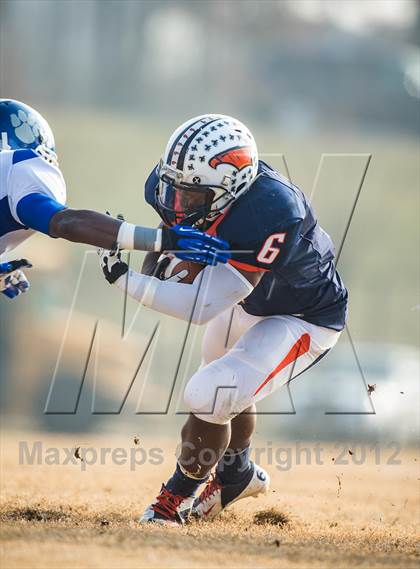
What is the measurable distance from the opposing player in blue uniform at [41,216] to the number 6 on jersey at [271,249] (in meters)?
0.18

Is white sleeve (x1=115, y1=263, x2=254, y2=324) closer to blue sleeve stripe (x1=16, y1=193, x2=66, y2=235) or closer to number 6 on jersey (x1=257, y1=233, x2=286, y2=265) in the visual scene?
number 6 on jersey (x1=257, y1=233, x2=286, y2=265)

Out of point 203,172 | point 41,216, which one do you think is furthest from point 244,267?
point 41,216

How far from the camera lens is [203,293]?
16.2 ft

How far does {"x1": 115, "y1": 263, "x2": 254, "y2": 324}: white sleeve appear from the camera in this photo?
193 inches

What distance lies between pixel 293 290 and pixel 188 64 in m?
18.0

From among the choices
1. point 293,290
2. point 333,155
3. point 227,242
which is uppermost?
point 227,242

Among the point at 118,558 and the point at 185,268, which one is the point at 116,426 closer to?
the point at 185,268

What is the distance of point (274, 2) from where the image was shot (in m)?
23.1

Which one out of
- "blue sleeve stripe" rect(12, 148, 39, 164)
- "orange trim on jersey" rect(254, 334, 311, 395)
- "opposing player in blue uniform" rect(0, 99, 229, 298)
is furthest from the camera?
"orange trim on jersey" rect(254, 334, 311, 395)

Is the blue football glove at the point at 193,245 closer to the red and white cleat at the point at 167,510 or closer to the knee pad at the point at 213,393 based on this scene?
the knee pad at the point at 213,393

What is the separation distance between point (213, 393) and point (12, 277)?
1.26 meters

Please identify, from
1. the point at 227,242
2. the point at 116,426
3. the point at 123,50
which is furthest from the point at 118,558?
the point at 123,50

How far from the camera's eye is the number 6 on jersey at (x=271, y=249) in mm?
4820

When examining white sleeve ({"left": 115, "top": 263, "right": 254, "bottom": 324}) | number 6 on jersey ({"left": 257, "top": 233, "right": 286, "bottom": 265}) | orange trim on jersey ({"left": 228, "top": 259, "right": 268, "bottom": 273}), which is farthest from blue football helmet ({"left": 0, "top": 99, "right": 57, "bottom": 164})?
number 6 on jersey ({"left": 257, "top": 233, "right": 286, "bottom": 265})
